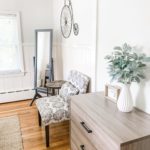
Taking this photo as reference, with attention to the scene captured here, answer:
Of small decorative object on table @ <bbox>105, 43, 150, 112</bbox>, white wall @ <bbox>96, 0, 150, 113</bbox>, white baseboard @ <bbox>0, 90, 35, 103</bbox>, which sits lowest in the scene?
white baseboard @ <bbox>0, 90, 35, 103</bbox>

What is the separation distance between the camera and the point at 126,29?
1.57m

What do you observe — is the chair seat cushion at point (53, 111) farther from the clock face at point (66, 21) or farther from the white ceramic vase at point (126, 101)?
the clock face at point (66, 21)

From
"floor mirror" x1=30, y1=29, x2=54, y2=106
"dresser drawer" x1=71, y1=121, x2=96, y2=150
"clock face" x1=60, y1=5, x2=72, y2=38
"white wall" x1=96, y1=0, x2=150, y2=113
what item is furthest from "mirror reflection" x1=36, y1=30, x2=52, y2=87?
"dresser drawer" x1=71, y1=121, x2=96, y2=150

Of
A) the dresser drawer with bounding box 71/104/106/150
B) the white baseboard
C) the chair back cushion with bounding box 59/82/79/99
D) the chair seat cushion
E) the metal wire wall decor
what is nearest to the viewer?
the dresser drawer with bounding box 71/104/106/150

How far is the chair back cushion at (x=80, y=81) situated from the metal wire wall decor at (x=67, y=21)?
648 millimetres


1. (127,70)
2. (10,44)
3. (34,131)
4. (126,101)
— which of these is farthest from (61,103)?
(10,44)

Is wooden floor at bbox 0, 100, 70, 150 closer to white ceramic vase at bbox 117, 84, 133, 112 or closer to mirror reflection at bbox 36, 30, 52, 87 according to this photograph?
mirror reflection at bbox 36, 30, 52, 87

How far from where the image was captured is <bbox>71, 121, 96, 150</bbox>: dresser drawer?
1.43 meters

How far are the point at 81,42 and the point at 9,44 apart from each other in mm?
1770

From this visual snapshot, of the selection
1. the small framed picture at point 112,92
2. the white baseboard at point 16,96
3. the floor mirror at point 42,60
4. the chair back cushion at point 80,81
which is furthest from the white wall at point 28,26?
the small framed picture at point 112,92

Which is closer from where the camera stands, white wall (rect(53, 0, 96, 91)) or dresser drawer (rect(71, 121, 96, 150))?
dresser drawer (rect(71, 121, 96, 150))

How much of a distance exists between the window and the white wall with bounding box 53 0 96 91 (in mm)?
824

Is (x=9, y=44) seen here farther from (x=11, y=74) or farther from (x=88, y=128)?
(x=88, y=128)

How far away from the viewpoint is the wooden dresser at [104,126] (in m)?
1.06
